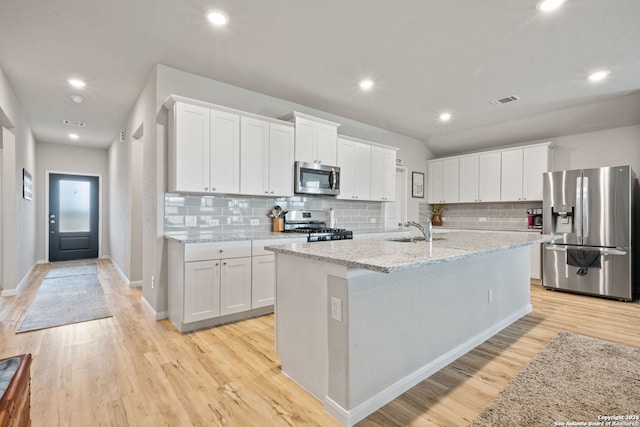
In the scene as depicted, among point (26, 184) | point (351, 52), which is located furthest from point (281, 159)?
point (26, 184)

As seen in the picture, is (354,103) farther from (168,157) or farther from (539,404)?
(539,404)

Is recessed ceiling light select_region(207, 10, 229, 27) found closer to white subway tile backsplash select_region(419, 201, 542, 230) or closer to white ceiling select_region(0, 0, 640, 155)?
white ceiling select_region(0, 0, 640, 155)

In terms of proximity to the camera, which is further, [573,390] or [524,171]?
[524,171]

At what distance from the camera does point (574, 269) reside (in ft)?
14.7

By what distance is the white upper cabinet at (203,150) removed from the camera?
10.5 feet

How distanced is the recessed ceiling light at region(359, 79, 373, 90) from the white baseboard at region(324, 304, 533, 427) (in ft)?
9.43

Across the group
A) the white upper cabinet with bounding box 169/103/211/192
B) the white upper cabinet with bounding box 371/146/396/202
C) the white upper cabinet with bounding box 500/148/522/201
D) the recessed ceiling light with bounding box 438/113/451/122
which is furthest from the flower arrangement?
the white upper cabinet with bounding box 169/103/211/192

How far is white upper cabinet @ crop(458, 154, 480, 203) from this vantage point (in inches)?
239

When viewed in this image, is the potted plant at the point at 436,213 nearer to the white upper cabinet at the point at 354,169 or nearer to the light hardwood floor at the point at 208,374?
the white upper cabinet at the point at 354,169

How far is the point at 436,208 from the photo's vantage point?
6.85 m

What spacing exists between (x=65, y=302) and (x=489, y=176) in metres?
6.76

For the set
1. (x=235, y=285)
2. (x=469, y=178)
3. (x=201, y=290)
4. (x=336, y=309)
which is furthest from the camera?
(x=469, y=178)

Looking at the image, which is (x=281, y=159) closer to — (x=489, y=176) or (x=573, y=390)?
(x=573, y=390)

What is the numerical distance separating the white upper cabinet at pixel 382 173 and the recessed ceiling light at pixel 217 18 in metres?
3.05
